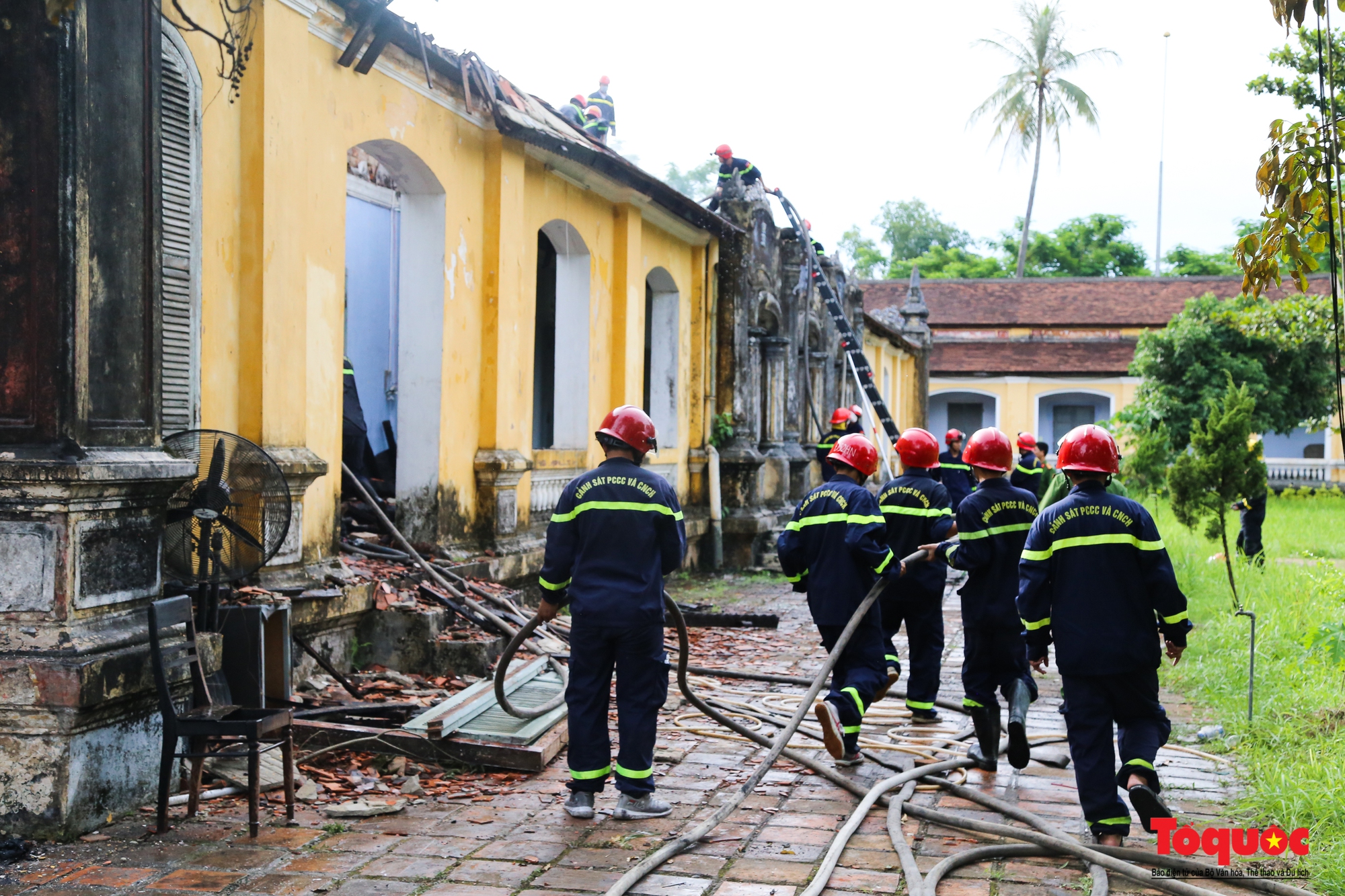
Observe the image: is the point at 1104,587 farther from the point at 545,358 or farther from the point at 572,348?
the point at 545,358

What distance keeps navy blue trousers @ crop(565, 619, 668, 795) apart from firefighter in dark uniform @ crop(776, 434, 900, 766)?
1.25 meters

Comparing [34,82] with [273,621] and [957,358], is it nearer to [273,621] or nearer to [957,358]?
[273,621]

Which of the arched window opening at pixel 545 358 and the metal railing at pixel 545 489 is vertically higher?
the arched window opening at pixel 545 358

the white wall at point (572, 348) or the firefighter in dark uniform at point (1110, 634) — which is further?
the white wall at point (572, 348)

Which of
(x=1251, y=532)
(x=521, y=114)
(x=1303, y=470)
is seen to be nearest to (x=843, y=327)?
(x=1251, y=532)

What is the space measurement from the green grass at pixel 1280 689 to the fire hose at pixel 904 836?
2.06ft

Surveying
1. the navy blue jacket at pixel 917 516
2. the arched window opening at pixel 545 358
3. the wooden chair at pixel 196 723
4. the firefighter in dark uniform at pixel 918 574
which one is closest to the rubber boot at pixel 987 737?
the firefighter in dark uniform at pixel 918 574

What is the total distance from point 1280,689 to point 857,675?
2.89m

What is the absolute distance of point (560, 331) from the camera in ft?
42.1

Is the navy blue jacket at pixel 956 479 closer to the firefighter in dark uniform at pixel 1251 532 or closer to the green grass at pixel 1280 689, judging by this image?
the green grass at pixel 1280 689

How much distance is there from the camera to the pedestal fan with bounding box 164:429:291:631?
18.8 ft

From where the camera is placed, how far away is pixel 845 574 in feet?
21.2

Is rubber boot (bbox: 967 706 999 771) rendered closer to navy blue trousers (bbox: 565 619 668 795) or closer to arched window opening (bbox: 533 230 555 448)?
navy blue trousers (bbox: 565 619 668 795)

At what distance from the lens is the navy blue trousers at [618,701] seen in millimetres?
5355
